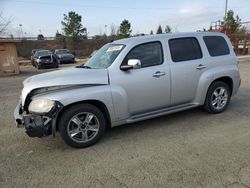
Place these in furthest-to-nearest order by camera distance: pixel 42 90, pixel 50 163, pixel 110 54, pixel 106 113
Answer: pixel 110 54 → pixel 106 113 → pixel 42 90 → pixel 50 163

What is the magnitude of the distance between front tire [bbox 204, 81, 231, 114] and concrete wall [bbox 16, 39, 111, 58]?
42653 mm

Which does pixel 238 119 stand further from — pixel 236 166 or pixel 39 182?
pixel 39 182

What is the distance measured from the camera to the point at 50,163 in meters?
3.68

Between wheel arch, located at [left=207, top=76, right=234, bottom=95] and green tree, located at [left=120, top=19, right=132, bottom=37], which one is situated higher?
green tree, located at [left=120, top=19, right=132, bottom=37]

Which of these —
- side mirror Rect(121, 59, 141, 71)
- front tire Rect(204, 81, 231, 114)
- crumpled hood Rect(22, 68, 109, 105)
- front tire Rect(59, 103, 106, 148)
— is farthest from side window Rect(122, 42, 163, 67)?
front tire Rect(204, 81, 231, 114)

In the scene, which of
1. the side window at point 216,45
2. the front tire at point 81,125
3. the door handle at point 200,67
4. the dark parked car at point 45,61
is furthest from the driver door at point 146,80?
the dark parked car at point 45,61

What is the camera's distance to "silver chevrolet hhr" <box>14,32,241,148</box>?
13.1 feet

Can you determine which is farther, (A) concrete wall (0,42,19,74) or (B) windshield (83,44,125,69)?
(A) concrete wall (0,42,19,74)

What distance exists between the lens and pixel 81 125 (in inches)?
162

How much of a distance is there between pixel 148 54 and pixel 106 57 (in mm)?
797

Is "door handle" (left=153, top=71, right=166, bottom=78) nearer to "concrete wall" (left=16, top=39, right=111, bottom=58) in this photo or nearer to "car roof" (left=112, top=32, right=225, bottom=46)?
"car roof" (left=112, top=32, right=225, bottom=46)

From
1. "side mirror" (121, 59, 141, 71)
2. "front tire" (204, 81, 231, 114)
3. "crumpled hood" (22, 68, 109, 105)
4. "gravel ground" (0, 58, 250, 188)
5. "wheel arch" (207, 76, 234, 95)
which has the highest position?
"side mirror" (121, 59, 141, 71)

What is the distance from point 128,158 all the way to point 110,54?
6.60 feet

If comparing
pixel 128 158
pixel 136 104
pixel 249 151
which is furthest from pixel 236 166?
pixel 136 104
